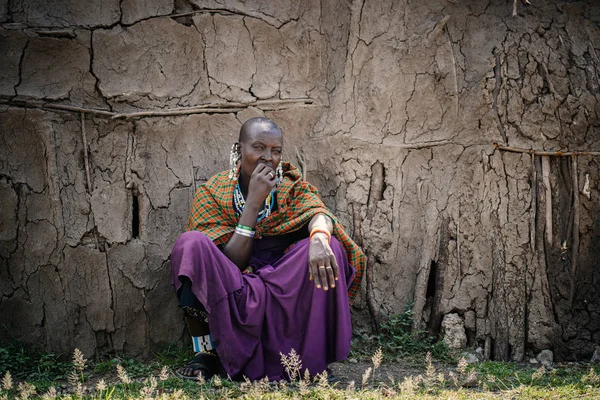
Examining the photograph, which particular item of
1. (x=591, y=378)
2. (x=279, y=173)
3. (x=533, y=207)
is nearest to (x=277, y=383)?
(x=279, y=173)

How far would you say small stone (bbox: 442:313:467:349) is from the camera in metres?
4.61

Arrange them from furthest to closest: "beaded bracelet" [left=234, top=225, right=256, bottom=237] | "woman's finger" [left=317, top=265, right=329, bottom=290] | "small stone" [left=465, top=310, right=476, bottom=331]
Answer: "small stone" [left=465, top=310, right=476, bottom=331] → "beaded bracelet" [left=234, top=225, right=256, bottom=237] → "woman's finger" [left=317, top=265, right=329, bottom=290]

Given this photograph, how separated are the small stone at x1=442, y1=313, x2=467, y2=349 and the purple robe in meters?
1.15

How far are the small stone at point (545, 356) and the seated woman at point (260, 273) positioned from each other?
4.87 feet

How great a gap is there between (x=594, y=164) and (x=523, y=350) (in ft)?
4.84

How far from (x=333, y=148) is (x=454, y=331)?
1625 mm

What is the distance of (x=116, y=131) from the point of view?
4574 millimetres

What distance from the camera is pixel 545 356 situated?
4594 millimetres

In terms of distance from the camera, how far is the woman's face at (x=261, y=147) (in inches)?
163

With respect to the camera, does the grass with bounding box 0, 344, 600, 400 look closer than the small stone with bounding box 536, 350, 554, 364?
Yes

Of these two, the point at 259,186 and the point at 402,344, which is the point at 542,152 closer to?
the point at 402,344

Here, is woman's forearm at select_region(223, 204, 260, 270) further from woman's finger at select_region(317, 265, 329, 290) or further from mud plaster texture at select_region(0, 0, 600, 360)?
mud plaster texture at select_region(0, 0, 600, 360)

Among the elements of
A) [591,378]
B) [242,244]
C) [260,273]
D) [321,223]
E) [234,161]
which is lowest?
[591,378]

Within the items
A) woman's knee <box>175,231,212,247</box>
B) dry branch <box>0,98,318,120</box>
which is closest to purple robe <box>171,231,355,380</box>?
woman's knee <box>175,231,212,247</box>
